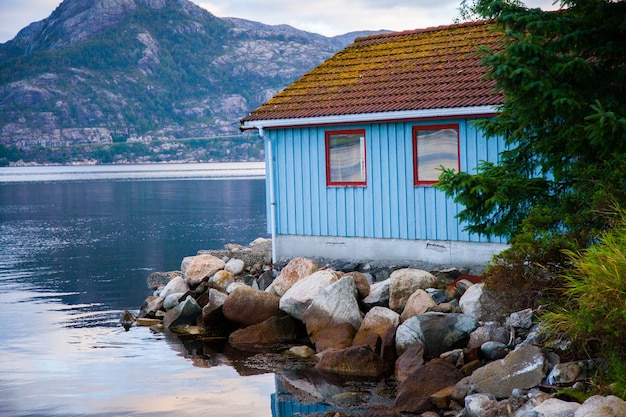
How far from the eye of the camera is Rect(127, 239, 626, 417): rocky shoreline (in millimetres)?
9383

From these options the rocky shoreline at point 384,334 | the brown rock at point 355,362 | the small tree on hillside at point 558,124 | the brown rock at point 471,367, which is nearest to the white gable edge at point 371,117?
the small tree on hillside at point 558,124

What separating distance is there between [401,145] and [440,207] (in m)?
1.39

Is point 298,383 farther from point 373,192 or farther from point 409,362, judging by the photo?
point 373,192

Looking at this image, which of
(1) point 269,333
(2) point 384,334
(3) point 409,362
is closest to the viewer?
(3) point 409,362

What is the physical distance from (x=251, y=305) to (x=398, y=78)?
17.8 ft

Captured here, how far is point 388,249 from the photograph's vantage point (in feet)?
54.4

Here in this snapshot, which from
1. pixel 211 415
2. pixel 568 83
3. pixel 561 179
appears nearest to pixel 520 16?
pixel 568 83

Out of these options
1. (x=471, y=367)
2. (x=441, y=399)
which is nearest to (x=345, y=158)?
(x=471, y=367)

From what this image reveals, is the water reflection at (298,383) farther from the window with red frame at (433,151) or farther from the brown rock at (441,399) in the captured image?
the window with red frame at (433,151)

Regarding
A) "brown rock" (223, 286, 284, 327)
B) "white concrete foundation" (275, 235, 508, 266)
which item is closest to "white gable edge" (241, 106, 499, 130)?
"white concrete foundation" (275, 235, 508, 266)

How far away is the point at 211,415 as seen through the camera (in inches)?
426

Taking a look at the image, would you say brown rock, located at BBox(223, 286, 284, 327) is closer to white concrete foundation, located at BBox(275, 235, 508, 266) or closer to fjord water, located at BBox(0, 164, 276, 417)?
fjord water, located at BBox(0, 164, 276, 417)

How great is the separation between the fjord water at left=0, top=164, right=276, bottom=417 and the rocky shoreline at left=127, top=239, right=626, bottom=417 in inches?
36.1

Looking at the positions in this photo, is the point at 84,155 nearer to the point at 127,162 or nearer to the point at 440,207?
the point at 127,162
